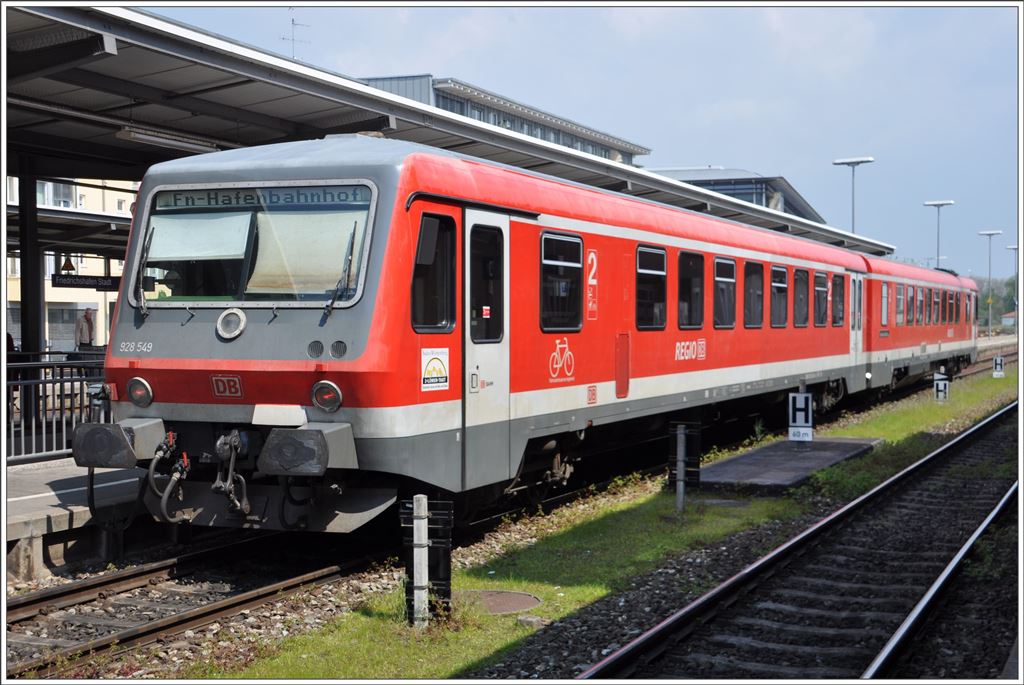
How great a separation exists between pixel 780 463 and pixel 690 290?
2660 mm

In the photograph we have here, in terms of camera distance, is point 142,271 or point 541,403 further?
point 541,403

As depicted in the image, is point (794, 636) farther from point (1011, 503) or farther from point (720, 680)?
point (1011, 503)

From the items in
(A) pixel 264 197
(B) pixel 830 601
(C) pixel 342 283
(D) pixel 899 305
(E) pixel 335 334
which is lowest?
(B) pixel 830 601

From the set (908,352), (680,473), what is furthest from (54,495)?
(908,352)

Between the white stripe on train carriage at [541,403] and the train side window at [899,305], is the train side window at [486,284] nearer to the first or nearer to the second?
the white stripe on train carriage at [541,403]

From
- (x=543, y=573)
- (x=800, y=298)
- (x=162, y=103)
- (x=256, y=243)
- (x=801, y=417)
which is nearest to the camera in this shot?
(x=256, y=243)

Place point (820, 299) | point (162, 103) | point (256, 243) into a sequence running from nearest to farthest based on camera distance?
point (256, 243)
point (162, 103)
point (820, 299)

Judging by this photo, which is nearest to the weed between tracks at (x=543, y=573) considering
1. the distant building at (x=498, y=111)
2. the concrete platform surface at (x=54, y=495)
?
the concrete platform surface at (x=54, y=495)

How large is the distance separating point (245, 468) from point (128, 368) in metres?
1.29

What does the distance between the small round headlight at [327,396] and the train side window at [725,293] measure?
8.05m

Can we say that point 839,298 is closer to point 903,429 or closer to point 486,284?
point 903,429

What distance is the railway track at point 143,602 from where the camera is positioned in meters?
7.03

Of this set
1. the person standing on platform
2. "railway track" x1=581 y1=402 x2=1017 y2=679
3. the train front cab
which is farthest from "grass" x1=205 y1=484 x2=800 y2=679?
the person standing on platform

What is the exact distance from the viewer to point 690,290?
46.9 ft
